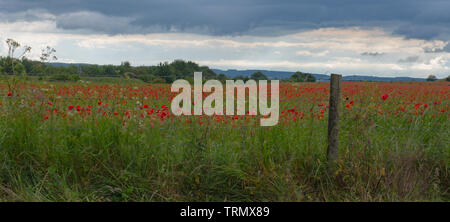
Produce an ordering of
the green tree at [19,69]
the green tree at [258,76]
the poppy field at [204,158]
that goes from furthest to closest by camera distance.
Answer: the green tree at [258,76] → the green tree at [19,69] → the poppy field at [204,158]

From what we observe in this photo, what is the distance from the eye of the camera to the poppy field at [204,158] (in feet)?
15.0

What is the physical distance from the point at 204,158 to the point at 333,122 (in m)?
1.62

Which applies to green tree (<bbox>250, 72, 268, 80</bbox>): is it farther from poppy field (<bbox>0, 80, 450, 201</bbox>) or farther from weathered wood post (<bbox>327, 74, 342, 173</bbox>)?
weathered wood post (<bbox>327, 74, 342, 173</bbox>)

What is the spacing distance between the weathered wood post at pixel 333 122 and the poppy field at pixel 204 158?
0.10 m

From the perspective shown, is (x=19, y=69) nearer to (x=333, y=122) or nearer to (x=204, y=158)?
(x=204, y=158)

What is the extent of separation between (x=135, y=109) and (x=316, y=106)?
7.72 ft

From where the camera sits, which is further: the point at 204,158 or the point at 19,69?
the point at 19,69

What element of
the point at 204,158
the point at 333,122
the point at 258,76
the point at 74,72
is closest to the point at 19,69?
the point at 74,72

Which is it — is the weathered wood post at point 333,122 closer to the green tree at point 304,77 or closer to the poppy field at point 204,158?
the poppy field at point 204,158

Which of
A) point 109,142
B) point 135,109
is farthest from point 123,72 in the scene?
point 109,142

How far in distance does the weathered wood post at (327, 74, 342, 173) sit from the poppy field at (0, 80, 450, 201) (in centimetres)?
10

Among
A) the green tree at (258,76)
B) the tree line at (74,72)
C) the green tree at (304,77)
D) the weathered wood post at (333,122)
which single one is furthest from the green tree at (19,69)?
the weathered wood post at (333,122)

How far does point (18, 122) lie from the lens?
498 centimetres

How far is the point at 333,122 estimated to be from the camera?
4.91 m
